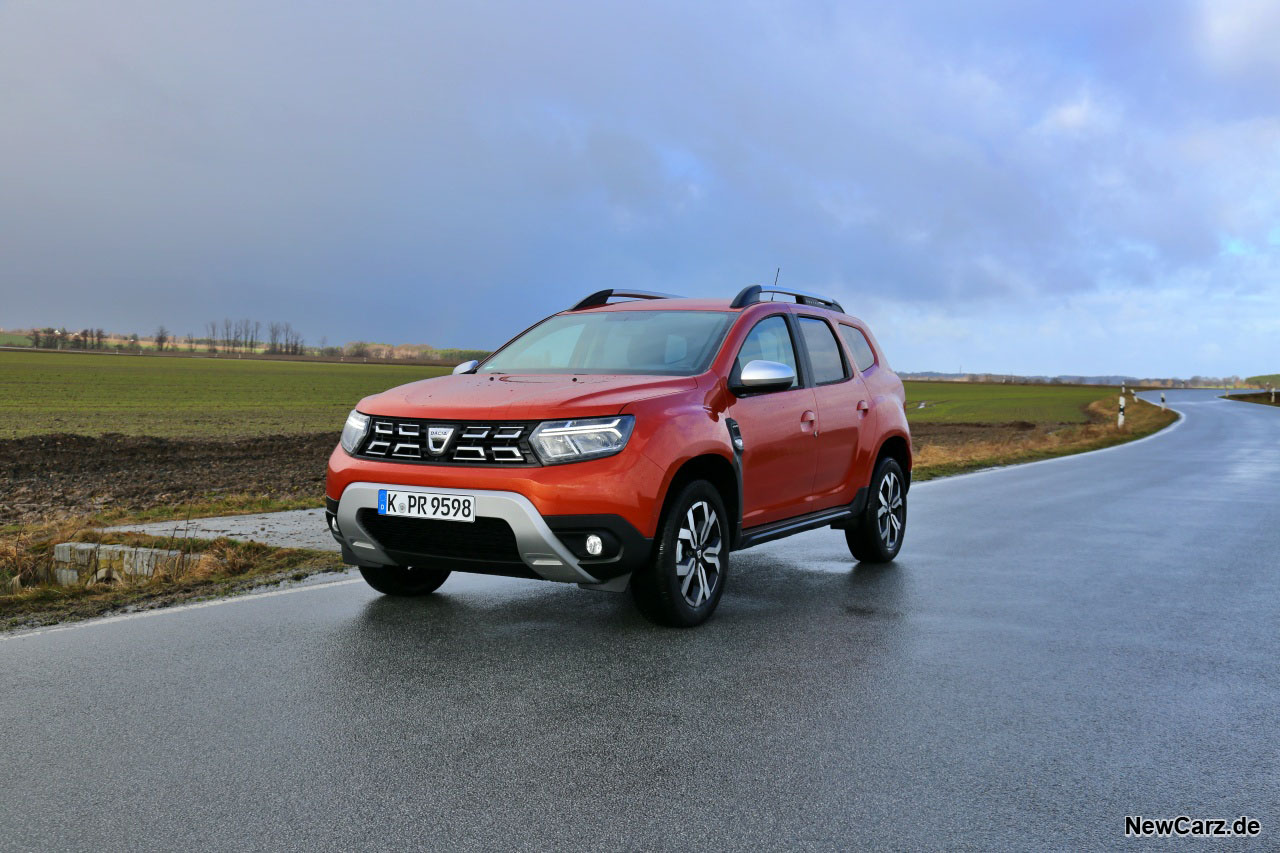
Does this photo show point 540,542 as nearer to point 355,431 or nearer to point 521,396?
point 521,396

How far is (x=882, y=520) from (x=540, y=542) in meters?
4.03

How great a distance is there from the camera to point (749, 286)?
25.1ft

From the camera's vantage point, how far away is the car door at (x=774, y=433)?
6.86 meters

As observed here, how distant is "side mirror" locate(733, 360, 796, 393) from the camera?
21.6 feet

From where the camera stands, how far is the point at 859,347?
351 inches

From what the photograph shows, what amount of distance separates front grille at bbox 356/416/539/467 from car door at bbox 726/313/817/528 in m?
1.42

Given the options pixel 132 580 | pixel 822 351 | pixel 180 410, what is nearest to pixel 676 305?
pixel 822 351

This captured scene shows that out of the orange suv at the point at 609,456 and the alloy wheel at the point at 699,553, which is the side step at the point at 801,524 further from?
the alloy wheel at the point at 699,553

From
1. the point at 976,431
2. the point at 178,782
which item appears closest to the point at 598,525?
the point at 178,782

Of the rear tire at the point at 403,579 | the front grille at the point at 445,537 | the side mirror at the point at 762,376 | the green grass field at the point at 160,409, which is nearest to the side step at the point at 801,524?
the side mirror at the point at 762,376

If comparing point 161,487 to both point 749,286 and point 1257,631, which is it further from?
point 1257,631

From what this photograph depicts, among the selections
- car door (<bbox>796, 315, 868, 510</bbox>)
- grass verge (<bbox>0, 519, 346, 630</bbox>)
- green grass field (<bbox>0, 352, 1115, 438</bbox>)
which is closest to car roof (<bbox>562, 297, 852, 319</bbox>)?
car door (<bbox>796, 315, 868, 510</bbox>)

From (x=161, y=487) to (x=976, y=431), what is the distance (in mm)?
31362

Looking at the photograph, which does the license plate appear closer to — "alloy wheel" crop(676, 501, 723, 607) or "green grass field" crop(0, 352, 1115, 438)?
"alloy wheel" crop(676, 501, 723, 607)
